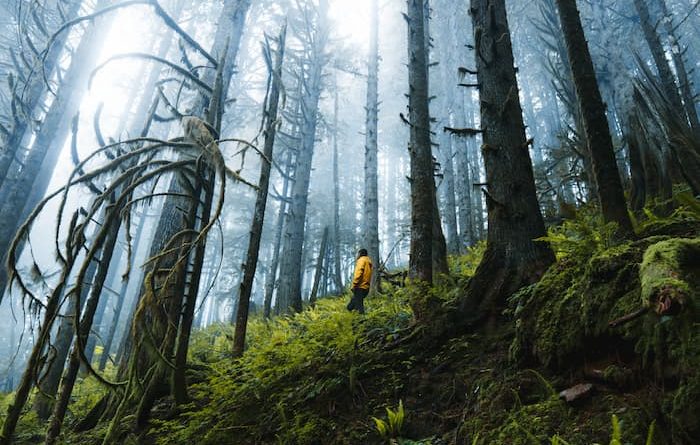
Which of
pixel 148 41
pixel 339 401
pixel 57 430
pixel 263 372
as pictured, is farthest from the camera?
pixel 148 41

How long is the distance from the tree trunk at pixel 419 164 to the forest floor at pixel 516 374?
1.04 m

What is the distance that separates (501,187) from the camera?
3.88 m

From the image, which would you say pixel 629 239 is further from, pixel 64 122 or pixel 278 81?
pixel 64 122

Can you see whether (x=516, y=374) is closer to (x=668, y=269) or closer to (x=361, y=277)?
(x=668, y=269)

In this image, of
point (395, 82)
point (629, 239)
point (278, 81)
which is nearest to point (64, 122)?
point (278, 81)

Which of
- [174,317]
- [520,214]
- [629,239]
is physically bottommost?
[174,317]

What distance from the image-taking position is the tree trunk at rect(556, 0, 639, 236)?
3.19 m

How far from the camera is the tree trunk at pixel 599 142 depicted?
319cm

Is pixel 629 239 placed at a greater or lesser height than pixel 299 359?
greater

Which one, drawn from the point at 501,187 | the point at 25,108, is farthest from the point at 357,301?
the point at 25,108

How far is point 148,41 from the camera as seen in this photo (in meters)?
21.8

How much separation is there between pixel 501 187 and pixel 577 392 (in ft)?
7.35

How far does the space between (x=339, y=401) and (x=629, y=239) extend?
285 cm

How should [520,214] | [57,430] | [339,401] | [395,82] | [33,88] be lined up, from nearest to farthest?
[57,430]
[339,401]
[520,214]
[33,88]
[395,82]
